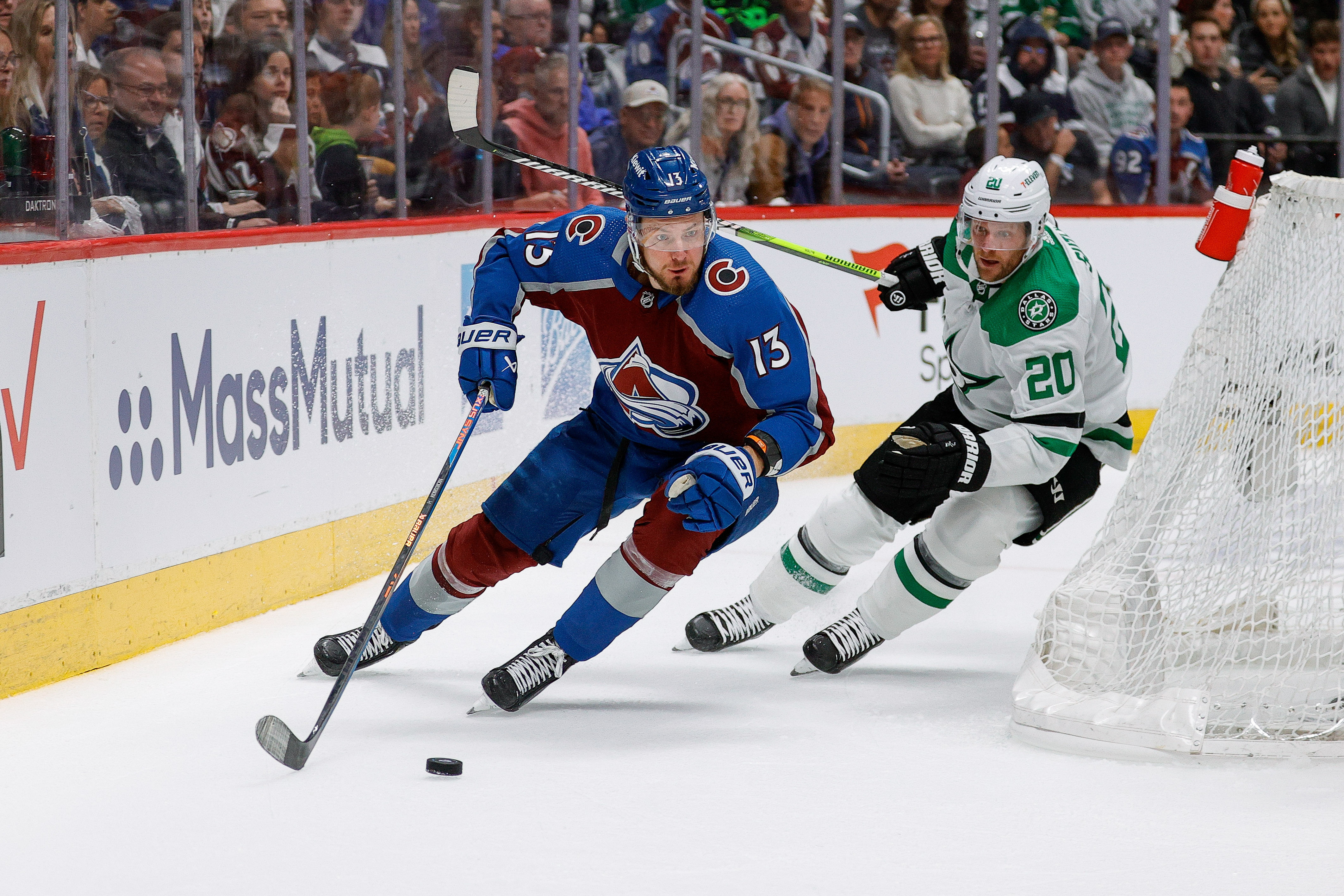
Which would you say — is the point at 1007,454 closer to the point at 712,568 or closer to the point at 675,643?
the point at 675,643

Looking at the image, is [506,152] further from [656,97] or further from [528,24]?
[656,97]

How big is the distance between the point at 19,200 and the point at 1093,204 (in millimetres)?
4479

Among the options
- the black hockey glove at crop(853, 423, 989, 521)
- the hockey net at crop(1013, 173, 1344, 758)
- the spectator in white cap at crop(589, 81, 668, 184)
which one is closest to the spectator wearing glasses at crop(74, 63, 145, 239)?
the black hockey glove at crop(853, 423, 989, 521)

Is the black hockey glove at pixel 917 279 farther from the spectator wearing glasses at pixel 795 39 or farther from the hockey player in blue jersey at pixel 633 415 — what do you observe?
the spectator wearing glasses at pixel 795 39

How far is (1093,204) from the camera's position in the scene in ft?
20.5

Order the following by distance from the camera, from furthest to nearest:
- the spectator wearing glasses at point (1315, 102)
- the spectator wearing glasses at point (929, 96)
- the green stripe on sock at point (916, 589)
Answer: the spectator wearing glasses at point (1315, 102), the spectator wearing glasses at point (929, 96), the green stripe on sock at point (916, 589)

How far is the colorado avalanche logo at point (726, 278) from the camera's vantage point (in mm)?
2719

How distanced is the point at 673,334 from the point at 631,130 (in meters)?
2.90

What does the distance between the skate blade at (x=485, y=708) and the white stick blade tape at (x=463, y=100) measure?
4.57ft

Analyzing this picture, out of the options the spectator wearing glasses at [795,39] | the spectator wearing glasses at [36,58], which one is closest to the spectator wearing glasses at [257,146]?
the spectator wearing glasses at [36,58]

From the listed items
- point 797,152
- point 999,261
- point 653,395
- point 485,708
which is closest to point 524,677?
point 485,708

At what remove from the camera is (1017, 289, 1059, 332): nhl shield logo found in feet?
9.71

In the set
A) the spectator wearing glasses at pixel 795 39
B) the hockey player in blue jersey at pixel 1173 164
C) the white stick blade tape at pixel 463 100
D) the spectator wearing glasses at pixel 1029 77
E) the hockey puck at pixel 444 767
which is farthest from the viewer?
the hockey player in blue jersey at pixel 1173 164

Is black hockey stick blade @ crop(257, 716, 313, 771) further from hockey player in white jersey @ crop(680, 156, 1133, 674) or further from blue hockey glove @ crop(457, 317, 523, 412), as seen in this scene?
hockey player in white jersey @ crop(680, 156, 1133, 674)
